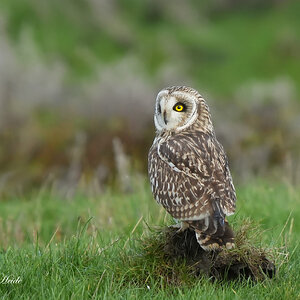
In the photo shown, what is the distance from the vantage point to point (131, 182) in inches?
418

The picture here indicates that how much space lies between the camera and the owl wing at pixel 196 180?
558 cm

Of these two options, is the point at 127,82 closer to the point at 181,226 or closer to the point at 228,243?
the point at 181,226

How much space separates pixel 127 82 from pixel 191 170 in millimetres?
14253

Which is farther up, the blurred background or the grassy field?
the grassy field

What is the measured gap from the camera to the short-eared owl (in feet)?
→ 18.1

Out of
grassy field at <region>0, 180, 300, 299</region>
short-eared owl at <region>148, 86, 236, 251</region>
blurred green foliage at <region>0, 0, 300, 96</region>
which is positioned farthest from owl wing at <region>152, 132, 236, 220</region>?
blurred green foliage at <region>0, 0, 300, 96</region>

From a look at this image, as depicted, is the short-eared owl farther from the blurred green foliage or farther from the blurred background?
the blurred green foliage

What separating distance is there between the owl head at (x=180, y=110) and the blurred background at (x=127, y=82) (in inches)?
63.9

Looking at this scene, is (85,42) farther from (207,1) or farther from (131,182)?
(131,182)

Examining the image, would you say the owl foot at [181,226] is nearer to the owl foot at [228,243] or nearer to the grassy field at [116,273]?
the grassy field at [116,273]

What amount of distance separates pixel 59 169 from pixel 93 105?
3.88 metres

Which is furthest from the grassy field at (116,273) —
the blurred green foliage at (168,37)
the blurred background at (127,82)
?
the blurred green foliage at (168,37)

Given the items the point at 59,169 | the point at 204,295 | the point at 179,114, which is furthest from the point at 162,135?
the point at 59,169

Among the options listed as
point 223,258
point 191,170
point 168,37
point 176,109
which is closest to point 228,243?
point 223,258
